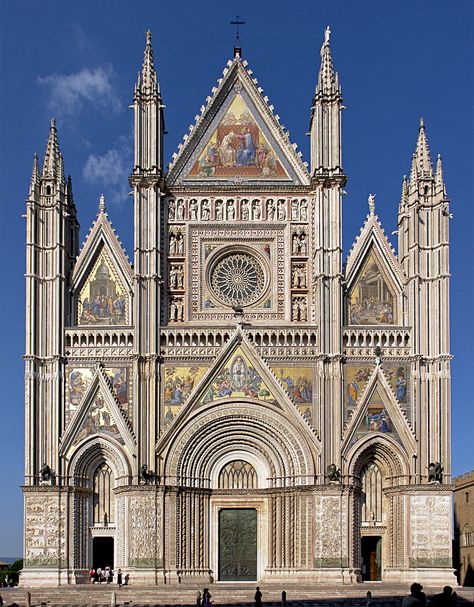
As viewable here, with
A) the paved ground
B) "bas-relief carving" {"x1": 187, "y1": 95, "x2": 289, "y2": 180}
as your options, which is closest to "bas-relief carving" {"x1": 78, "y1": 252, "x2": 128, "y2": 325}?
"bas-relief carving" {"x1": 187, "y1": 95, "x2": 289, "y2": 180}

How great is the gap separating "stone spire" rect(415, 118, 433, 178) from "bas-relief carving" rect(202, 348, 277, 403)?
999cm

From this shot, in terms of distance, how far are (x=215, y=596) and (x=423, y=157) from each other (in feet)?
59.5

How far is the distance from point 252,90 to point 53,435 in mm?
15524

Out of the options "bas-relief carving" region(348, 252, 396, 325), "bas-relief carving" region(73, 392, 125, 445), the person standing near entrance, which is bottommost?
the person standing near entrance

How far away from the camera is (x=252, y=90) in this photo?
37281mm

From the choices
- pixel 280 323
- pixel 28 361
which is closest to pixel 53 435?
pixel 28 361

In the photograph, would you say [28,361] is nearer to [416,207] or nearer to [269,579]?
[269,579]

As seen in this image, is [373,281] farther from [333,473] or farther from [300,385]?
[333,473]

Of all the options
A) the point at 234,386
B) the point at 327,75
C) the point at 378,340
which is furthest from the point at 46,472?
the point at 327,75

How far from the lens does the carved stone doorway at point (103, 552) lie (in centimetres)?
3497

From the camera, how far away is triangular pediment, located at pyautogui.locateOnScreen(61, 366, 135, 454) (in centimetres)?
3422

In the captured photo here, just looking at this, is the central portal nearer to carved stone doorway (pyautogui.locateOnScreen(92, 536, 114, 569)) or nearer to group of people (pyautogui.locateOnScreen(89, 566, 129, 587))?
group of people (pyautogui.locateOnScreen(89, 566, 129, 587))

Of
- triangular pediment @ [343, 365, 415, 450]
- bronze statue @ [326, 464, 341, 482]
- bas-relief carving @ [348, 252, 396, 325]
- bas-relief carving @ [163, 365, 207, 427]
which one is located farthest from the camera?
bas-relief carving @ [348, 252, 396, 325]

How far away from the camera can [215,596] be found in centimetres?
3011
